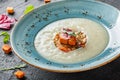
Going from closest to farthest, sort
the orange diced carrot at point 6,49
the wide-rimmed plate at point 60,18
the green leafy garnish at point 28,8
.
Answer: the wide-rimmed plate at point 60,18
the orange diced carrot at point 6,49
the green leafy garnish at point 28,8

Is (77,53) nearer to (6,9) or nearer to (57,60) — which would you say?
(57,60)

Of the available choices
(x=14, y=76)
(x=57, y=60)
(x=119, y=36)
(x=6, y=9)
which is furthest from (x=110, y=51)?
(x=6, y=9)

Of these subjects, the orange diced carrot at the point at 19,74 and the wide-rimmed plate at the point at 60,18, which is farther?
the orange diced carrot at the point at 19,74

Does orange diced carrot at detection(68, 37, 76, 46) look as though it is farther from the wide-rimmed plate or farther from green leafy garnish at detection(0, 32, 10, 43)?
green leafy garnish at detection(0, 32, 10, 43)

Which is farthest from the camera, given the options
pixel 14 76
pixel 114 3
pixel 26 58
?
pixel 114 3

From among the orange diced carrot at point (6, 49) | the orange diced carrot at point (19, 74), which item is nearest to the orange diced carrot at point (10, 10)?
the orange diced carrot at point (6, 49)

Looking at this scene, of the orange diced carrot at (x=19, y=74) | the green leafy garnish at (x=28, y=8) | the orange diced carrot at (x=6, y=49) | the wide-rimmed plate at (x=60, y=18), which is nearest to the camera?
the wide-rimmed plate at (x=60, y=18)

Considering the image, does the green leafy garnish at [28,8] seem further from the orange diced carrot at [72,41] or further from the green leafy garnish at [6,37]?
the orange diced carrot at [72,41]

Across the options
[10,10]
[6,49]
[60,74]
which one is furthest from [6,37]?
[60,74]
